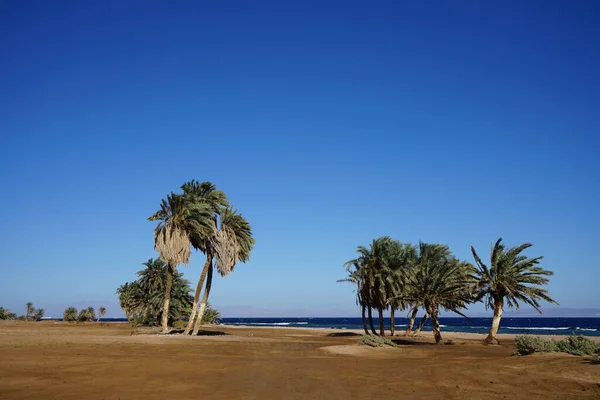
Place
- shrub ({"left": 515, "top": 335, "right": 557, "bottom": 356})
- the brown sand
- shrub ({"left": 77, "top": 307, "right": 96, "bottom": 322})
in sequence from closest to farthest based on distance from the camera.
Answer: the brown sand
shrub ({"left": 515, "top": 335, "right": 557, "bottom": 356})
shrub ({"left": 77, "top": 307, "right": 96, "bottom": 322})

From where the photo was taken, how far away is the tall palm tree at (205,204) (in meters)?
38.7

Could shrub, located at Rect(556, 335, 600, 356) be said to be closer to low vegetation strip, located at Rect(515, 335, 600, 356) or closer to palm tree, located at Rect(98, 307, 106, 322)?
low vegetation strip, located at Rect(515, 335, 600, 356)

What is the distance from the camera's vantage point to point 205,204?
→ 3822 cm

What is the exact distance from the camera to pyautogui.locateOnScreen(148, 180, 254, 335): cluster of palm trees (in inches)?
1500

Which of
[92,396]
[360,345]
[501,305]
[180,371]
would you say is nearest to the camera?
[92,396]

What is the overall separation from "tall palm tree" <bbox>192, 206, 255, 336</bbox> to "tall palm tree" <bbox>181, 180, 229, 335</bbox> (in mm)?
462

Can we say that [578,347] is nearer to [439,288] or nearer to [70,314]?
[439,288]

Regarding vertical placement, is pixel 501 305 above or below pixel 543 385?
above

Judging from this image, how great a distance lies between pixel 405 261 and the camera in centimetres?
4550

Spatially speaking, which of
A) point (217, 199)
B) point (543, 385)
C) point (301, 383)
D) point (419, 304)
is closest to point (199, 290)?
point (217, 199)

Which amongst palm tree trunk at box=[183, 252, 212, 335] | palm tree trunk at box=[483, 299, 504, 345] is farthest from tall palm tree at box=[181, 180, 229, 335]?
palm tree trunk at box=[483, 299, 504, 345]

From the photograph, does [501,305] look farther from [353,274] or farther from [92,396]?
[92,396]

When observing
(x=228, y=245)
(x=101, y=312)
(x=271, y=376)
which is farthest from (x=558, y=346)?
(x=101, y=312)

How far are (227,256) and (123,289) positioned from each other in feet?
172
